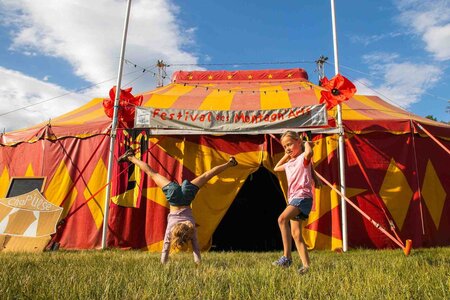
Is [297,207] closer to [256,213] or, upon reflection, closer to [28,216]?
[28,216]

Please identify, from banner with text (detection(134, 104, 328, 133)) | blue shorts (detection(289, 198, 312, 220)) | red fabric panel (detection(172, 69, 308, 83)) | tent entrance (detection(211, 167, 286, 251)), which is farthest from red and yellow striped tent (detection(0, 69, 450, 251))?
red fabric panel (detection(172, 69, 308, 83))

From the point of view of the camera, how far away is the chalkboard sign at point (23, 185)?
5.43 meters

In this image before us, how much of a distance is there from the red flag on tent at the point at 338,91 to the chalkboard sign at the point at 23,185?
454cm

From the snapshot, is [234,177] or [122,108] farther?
[122,108]

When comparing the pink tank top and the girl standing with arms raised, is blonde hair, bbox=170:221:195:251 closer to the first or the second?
the girl standing with arms raised

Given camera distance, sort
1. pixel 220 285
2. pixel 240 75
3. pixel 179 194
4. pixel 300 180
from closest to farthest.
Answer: pixel 220 285, pixel 300 180, pixel 179 194, pixel 240 75

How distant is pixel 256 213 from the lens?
766cm

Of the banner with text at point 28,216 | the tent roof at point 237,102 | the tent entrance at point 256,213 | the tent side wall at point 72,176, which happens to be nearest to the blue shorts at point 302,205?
the tent roof at point 237,102

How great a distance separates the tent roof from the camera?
210 inches

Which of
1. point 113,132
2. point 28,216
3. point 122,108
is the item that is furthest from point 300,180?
point 28,216

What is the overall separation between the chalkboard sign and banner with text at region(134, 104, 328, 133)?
192 centimetres

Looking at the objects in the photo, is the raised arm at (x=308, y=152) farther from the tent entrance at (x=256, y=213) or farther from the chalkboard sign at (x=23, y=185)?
the chalkboard sign at (x=23, y=185)

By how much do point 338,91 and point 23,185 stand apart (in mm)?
5098

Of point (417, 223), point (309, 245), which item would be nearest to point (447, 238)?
point (417, 223)
